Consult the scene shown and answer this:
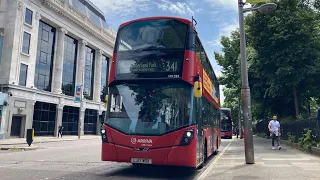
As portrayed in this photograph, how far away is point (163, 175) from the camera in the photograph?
333 inches

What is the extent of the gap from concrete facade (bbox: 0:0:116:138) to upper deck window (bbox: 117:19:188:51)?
25812 millimetres

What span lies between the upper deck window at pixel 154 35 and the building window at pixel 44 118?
30618 mm

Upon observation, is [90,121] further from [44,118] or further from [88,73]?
[44,118]

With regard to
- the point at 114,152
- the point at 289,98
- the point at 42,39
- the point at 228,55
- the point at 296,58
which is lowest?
the point at 114,152

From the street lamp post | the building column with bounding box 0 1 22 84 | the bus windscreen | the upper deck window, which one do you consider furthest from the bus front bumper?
the building column with bounding box 0 1 22 84

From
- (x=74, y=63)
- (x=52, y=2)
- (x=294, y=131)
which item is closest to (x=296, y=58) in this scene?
(x=294, y=131)

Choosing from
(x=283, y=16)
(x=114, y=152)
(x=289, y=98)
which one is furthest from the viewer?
(x=289, y=98)

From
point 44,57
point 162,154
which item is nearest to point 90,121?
point 44,57

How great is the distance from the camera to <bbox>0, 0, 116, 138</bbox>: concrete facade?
101ft

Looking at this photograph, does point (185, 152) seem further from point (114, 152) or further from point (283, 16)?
point (283, 16)

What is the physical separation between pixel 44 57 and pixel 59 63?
254cm

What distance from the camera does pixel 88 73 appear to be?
163ft

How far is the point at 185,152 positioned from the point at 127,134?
1633mm

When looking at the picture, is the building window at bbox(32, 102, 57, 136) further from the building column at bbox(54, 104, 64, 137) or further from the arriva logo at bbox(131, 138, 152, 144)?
the arriva logo at bbox(131, 138, 152, 144)
